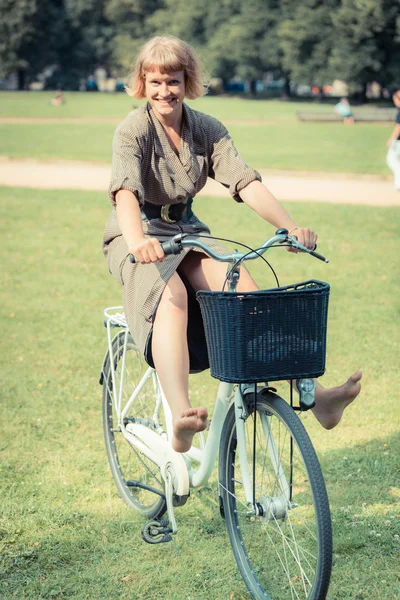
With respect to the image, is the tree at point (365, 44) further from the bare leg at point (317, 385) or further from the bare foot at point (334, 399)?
the bare foot at point (334, 399)

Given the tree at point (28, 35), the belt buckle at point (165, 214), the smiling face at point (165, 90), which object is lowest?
the tree at point (28, 35)

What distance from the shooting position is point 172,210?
11.5 feet

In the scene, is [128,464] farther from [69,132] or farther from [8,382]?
[69,132]

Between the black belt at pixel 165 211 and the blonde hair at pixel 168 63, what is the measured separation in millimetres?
451

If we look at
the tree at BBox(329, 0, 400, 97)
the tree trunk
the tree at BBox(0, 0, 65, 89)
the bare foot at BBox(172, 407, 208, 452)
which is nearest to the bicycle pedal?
the bare foot at BBox(172, 407, 208, 452)

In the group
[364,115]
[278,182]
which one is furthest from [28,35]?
[278,182]

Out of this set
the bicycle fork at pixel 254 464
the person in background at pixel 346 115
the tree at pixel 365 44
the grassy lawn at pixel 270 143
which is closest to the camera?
the bicycle fork at pixel 254 464

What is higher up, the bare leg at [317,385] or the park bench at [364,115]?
the bare leg at [317,385]

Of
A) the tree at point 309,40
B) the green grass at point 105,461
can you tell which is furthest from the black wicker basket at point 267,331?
the tree at point 309,40

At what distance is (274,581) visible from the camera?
10.7ft

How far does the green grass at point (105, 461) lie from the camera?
11.4 ft

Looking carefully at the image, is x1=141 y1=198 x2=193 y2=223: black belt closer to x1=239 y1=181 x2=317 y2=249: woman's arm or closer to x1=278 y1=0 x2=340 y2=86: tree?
x1=239 y1=181 x2=317 y2=249: woman's arm

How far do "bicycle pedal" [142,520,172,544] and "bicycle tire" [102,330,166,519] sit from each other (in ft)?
0.59

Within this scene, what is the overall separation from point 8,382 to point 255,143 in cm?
2186
